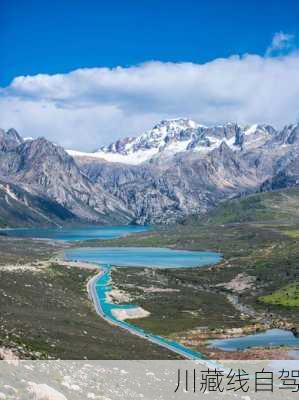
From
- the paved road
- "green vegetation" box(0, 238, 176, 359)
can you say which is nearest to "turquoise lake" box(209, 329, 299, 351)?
the paved road

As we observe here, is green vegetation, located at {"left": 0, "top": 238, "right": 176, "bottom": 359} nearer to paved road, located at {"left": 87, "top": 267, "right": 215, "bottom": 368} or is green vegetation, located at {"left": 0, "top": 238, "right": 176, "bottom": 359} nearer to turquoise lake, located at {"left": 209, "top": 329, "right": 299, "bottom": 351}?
paved road, located at {"left": 87, "top": 267, "right": 215, "bottom": 368}

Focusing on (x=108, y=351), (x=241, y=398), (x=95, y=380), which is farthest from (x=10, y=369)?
(x=108, y=351)

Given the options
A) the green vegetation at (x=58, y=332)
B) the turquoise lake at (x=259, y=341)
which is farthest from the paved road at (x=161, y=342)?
the turquoise lake at (x=259, y=341)

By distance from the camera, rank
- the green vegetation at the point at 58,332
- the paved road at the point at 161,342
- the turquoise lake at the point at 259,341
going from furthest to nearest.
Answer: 1. the turquoise lake at the point at 259,341
2. the paved road at the point at 161,342
3. the green vegetation at the point at 58,332

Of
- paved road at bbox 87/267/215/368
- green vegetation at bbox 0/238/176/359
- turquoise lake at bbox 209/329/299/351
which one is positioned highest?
green vegetation at bbox 0/238/176/359

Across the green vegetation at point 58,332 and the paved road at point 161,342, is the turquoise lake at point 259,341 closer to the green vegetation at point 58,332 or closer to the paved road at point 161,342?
the paved road at point 161,342

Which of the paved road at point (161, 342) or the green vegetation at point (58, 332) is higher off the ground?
the green vegetation at point (58, 332)

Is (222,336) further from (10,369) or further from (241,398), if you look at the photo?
(10,369)

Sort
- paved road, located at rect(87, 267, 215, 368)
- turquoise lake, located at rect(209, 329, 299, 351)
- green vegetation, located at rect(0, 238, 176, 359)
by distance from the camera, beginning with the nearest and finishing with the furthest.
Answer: green vegetation, located at rect(0, 238, 176, 359), paved road, located at rect(87, 267, 215, 368), turquoise lake, located at rect(209, 329, 299, 351)

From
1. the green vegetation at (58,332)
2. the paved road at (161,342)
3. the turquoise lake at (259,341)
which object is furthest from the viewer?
the turquoise lake at (259,341)
